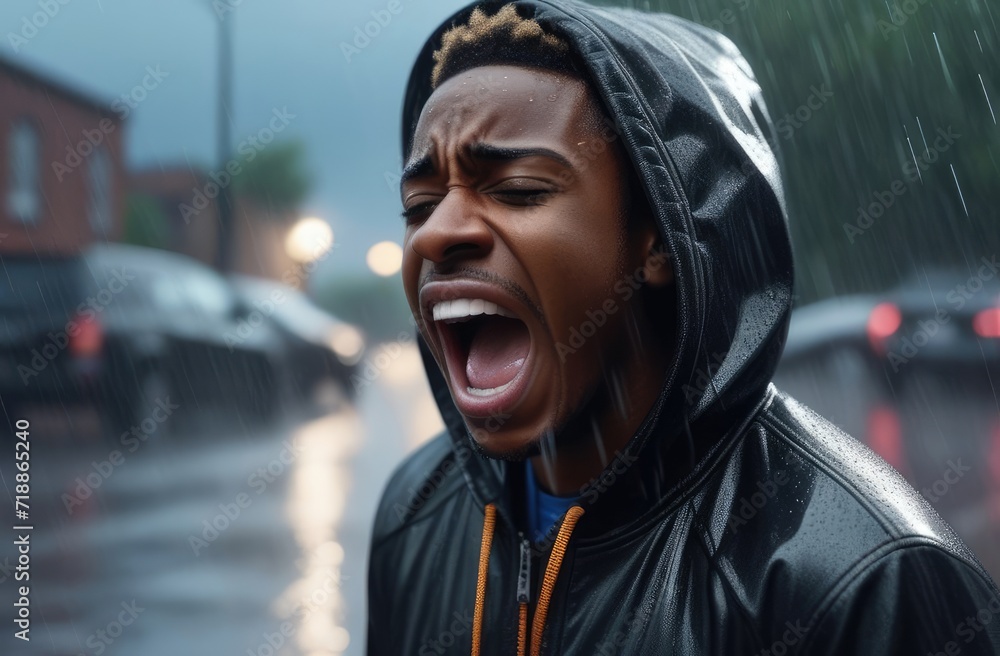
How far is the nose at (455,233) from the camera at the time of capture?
5.77 ft

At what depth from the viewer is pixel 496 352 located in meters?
1.90

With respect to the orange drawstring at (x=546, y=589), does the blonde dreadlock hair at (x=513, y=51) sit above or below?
above

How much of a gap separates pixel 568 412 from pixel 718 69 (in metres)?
0.89

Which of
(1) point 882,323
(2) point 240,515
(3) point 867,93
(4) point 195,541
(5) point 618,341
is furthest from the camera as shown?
(3) point 867,93

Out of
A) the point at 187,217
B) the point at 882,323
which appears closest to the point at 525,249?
the point at 882,323

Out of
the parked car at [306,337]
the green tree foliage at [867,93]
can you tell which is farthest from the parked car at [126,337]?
the green tree foliage at [867,93]

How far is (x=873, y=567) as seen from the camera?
1.49 m

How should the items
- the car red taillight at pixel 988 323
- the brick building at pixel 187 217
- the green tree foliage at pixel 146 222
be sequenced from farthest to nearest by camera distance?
1. the brick building at pixel 187 217
2. the green tree foliage at pixel 146 222
3. the car red taillight at pixel 988 323

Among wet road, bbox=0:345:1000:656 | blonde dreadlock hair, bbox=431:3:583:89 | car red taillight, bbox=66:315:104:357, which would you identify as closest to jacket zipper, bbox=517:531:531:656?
blonde dreadlock hair, bbox=431:3:583:89

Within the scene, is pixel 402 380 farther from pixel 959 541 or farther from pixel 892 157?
pixel 959 541

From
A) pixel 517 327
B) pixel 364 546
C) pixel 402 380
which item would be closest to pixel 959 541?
pixel 517 327

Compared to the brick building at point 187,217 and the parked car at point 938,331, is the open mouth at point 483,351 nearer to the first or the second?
the parked car at point 938,331

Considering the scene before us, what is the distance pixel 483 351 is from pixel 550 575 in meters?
0.46

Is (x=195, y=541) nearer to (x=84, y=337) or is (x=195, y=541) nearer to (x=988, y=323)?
(x=84, y=337)
